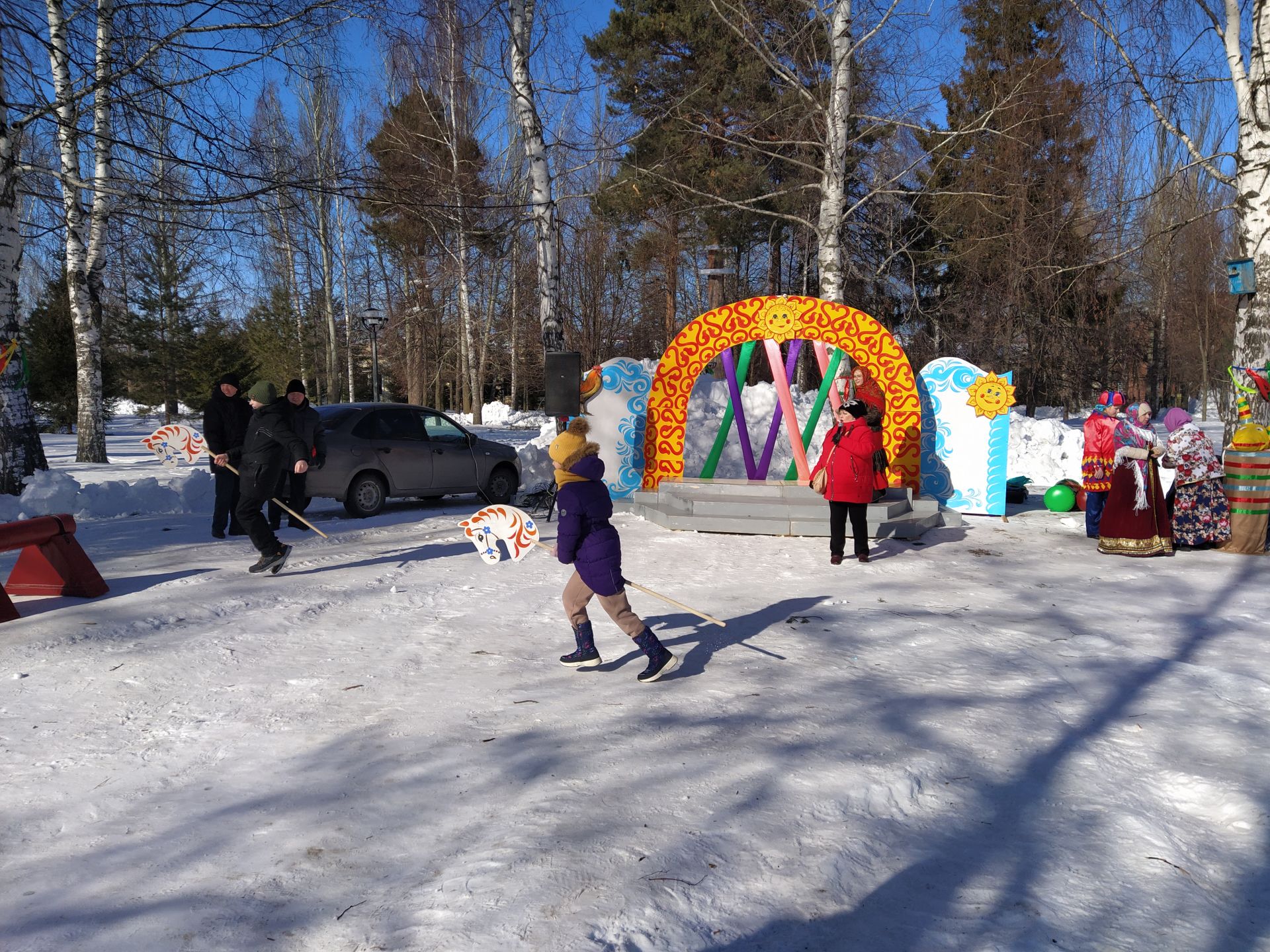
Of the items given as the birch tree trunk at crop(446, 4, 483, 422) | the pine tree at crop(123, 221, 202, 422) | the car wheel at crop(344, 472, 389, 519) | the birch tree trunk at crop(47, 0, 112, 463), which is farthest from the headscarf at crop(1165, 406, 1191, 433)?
the pine tree at crop(123, 221, 202, 422)

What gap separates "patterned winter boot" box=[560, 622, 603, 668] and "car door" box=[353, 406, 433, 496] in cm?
664

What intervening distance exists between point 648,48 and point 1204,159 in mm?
16511

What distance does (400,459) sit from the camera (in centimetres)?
1176

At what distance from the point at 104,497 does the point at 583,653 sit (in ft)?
27.2

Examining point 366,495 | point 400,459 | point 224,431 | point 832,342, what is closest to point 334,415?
point 400,459

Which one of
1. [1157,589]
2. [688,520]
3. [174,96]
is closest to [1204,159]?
[1157,589]

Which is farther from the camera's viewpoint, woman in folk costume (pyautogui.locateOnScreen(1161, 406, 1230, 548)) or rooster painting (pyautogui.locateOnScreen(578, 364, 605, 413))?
rooster painting (pyautogui.locateOnScreen(578, 364, 605, 413))

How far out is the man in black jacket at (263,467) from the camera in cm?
764

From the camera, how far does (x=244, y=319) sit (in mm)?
39000

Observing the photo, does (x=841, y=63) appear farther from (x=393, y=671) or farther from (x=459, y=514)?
(x=393, y=671)

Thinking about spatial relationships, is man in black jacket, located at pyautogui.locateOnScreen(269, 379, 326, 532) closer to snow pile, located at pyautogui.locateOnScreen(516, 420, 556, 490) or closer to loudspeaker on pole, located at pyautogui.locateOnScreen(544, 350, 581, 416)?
loudspeaker on pole, located at pyautogui.locateOnScreen(544, 350, 581, 416)

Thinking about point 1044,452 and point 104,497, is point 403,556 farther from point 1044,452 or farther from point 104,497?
point 1044,452

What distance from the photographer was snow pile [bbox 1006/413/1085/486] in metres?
16.9

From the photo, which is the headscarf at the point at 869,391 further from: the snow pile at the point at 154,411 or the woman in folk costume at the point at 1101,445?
the snow pile at the point at 154,411
